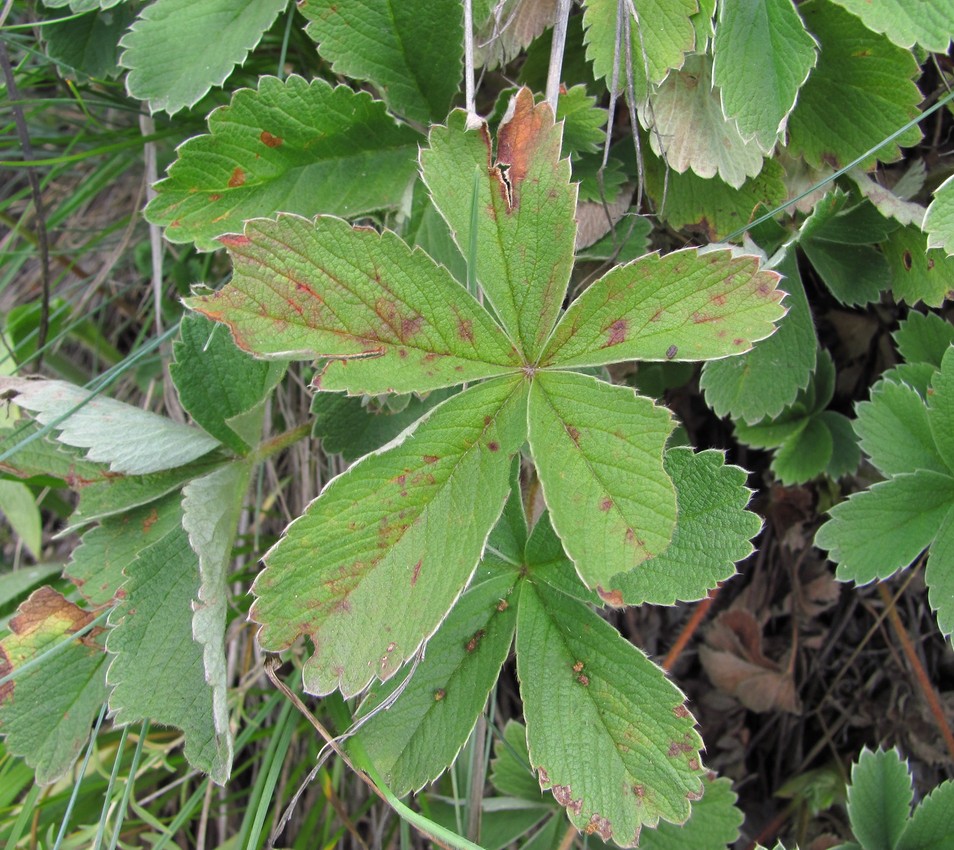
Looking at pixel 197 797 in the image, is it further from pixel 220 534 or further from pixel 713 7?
pixel 713 7

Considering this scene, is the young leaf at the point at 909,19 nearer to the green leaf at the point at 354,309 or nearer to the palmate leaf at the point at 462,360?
the palmate leaf at the point at 462,360

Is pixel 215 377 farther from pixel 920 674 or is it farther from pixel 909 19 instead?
pixel 920 674

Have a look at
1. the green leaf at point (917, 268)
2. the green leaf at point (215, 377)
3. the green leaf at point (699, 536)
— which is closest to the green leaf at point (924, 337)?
the green leaf at point (917, 268)

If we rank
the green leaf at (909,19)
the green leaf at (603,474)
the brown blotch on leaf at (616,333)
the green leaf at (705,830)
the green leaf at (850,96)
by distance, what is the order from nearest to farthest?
the green leaf at (603,474), the brown blotch on leaf at (616,333), the green leaf at (909,19), the green leaf at (850,96), the green leaf at (705,830)

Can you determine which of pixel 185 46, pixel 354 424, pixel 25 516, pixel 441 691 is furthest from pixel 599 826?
pixel 25 516

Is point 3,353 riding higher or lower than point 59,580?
higher

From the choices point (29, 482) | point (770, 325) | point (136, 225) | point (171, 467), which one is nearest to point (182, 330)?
point (171, 467)

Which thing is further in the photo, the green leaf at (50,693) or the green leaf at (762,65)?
the green leaf at (50,693)
